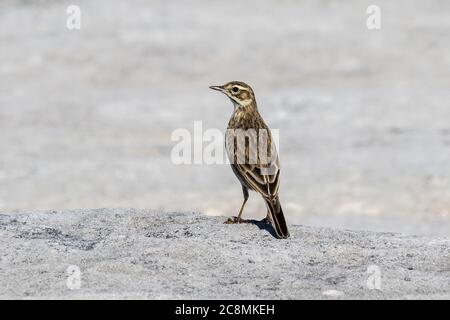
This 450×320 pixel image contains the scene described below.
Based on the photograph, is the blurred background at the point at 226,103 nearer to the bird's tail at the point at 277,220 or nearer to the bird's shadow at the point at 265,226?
the bird's shadow at the point at 265,226

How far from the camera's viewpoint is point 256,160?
9.83 metres

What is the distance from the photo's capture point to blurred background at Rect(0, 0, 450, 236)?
18.6 metres

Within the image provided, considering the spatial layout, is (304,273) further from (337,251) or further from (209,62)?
(209,62)

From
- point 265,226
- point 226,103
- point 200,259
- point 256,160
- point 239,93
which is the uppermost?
point 226,103

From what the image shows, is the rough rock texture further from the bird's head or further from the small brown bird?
the bird's head

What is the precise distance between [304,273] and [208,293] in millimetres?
967

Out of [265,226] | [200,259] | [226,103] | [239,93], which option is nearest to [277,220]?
[265,226]

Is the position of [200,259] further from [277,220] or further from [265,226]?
[265,226]

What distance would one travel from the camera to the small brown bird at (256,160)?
9578 millimetres

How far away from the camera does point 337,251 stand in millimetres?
9211

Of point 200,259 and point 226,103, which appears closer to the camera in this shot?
point 200,259

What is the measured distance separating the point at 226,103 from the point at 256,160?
15429 mm

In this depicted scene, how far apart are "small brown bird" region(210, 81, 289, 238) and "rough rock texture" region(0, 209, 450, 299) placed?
0.24 metres

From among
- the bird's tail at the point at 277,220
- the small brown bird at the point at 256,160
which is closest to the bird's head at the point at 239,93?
the small brown bird at the point at 256,160
